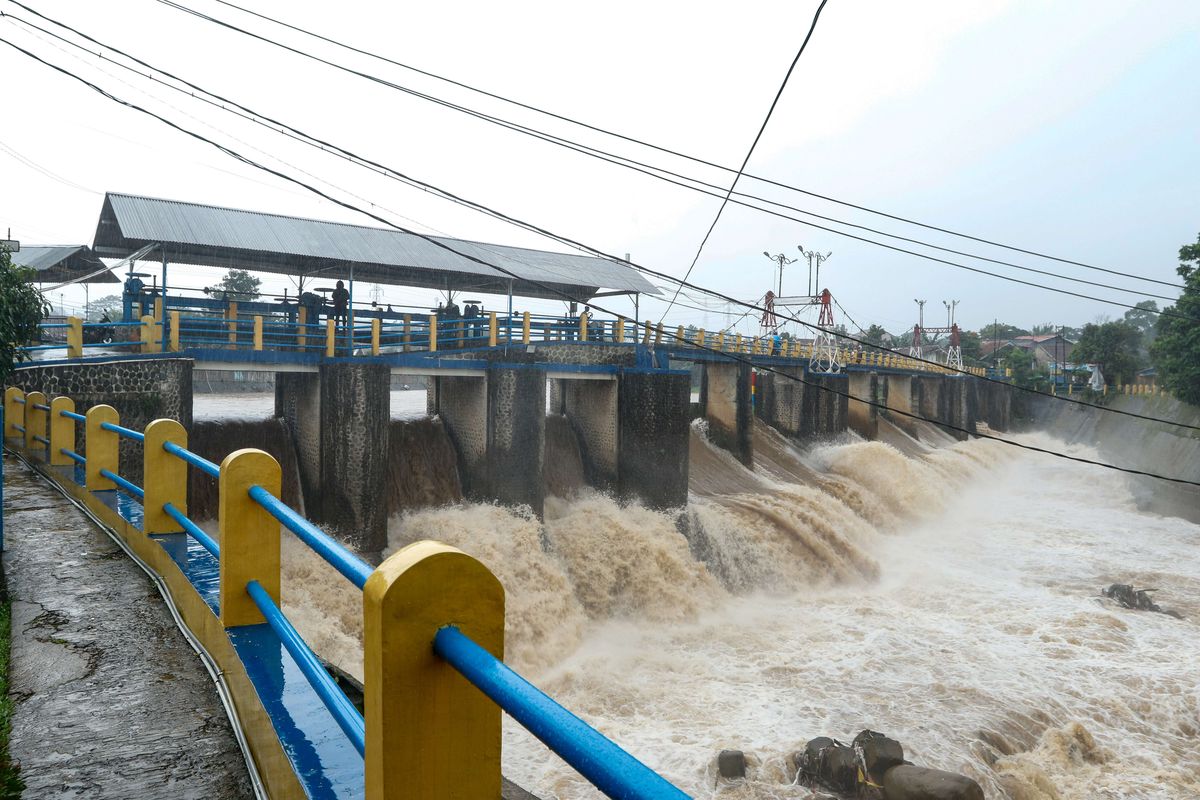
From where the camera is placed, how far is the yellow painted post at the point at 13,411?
9625mm

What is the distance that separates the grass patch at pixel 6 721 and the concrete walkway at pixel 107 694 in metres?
0.02

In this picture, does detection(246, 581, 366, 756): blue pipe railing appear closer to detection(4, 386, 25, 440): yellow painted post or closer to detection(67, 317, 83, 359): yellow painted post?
detection(4, 386, 25, 440): yellow painted post

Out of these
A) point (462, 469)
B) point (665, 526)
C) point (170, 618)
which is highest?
point (170, 618)

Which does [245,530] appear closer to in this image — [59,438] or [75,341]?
[59,438]

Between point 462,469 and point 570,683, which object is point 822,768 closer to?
point 570,683

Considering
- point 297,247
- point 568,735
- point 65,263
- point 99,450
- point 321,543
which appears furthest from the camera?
point 65,263

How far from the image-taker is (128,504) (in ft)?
18.5

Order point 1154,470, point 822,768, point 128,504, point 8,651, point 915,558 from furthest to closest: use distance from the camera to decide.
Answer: point 1154,470 → point 915,558 → point 822,768 → point 128,504 → point 8,651

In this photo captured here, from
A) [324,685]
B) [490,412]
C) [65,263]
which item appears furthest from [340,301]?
[324,685]

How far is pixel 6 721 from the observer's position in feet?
8.82

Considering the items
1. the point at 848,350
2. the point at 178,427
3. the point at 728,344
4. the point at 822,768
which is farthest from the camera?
the point at 848,350

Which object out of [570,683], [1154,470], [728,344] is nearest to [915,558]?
[728,344]

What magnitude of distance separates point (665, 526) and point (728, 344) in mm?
11807

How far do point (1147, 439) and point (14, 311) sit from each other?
46.7 meters
